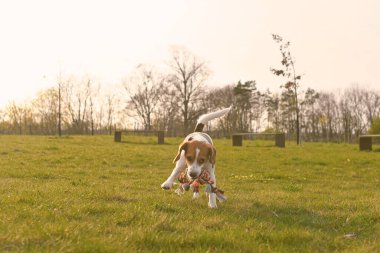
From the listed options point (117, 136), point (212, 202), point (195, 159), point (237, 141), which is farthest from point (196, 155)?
point (117, 136)

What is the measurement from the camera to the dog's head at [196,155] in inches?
293

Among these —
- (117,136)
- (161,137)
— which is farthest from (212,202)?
(117,136)

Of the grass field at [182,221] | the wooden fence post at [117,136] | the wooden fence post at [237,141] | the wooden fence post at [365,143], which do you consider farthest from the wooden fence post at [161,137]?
the grass field at [182,221]

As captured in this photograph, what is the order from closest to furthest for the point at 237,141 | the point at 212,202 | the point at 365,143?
the point at 212,202 < the point at 365,143 < the point at 237,141

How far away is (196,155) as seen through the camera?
7.52 meters

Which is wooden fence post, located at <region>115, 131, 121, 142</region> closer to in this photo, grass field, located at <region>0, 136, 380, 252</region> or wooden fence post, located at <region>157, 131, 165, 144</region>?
wooden fence post, located at <region>157, 131, 165, 144</region>

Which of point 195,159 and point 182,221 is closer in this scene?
point 182,221

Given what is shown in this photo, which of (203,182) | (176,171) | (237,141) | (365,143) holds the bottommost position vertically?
(203,182)

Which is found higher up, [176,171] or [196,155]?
[196,155]

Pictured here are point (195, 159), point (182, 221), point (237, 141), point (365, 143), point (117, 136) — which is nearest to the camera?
point (182, 221)

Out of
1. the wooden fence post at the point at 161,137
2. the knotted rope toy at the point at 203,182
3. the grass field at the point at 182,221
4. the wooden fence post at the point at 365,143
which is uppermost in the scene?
the wooden fence post at the point at 161,137

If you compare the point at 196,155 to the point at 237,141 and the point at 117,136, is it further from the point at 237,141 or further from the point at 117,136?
the point at 117,136

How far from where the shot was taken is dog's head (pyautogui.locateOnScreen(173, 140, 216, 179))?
24.4ft

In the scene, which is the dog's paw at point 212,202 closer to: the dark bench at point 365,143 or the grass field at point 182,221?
the grass field at point 182,221
